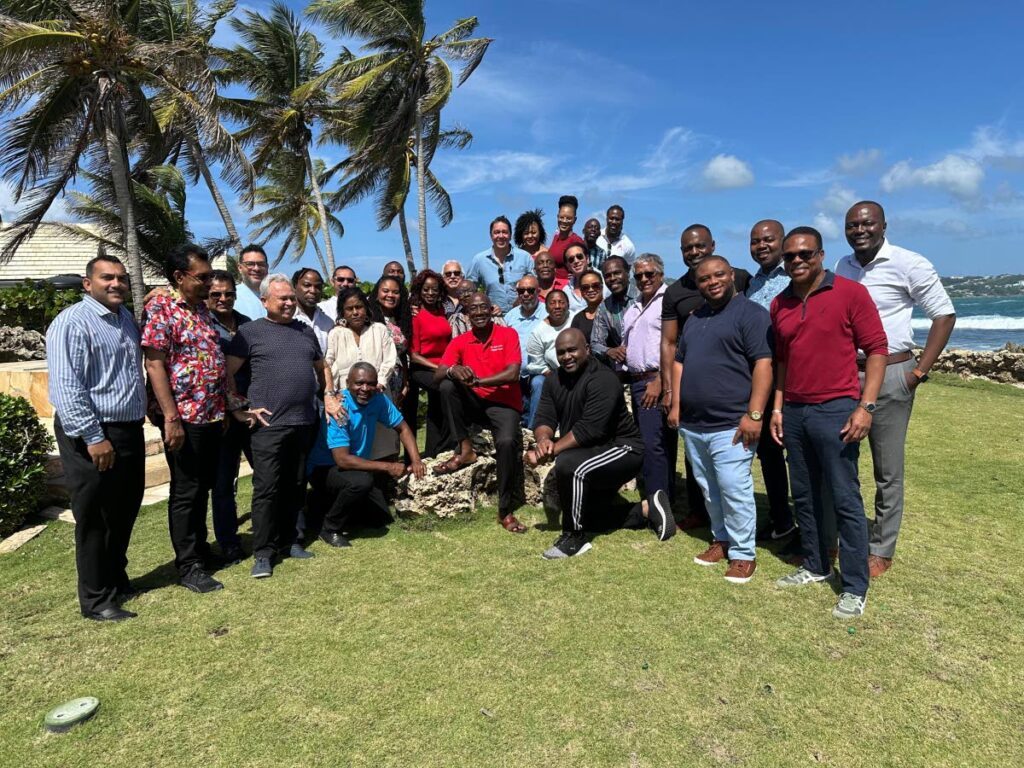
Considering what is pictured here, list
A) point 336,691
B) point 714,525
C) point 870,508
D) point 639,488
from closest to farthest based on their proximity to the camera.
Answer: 1. point 336,691
2. point 714,525
3. point 870,508
4. point 639,488

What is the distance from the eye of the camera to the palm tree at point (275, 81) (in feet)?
63.3

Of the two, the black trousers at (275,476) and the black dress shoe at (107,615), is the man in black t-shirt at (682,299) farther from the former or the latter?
the black dress shoe at (107,615)

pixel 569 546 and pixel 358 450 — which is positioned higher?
pixel 358 450

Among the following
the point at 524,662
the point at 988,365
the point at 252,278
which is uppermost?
the point at 252,278

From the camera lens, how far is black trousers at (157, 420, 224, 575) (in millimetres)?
4230

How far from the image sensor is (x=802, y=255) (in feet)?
12.1

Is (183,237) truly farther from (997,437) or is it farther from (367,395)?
(997,437)

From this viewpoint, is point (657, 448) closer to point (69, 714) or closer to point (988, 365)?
point (69, 714)

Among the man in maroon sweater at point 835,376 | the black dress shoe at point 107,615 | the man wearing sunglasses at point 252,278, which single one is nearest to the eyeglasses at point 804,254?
the man in maroon sweater at point 835,376

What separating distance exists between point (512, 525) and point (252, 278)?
3.46 m

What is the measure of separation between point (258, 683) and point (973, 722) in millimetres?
3478

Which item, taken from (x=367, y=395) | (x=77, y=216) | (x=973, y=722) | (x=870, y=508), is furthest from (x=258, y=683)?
(x=77, y=216)

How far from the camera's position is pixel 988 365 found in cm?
1612

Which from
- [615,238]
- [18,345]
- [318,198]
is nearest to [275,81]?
[318,198]
